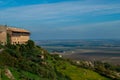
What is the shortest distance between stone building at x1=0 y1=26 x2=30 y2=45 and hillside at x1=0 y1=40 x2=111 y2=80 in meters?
3.04

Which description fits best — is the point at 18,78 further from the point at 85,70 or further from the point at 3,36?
the point at 85,70

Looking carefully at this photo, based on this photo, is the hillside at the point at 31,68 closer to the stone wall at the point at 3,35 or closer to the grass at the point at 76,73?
the grass at the point at 76,73

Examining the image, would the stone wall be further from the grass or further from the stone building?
the grass

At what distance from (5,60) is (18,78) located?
22.2ft

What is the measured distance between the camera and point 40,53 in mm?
64188

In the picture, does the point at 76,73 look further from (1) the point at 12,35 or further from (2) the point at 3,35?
(2) the point at 3,35

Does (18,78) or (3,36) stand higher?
(3,36)

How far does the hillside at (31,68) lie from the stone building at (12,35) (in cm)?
304

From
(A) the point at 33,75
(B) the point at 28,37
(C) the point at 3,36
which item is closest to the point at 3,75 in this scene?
(A) the point at 33,75

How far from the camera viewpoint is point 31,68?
50438 millimetres

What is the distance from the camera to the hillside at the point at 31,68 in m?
44.5

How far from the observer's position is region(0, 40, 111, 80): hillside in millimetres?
44550

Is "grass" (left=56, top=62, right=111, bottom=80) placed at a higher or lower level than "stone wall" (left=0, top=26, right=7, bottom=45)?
lower

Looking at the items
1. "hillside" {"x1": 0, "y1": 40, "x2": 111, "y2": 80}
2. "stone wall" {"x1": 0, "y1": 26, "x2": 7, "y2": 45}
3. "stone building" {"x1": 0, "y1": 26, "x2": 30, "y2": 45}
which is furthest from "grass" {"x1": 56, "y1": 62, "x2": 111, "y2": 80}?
"stone wall" {"x1": 0, "y1": 26, "x2": 7, "y2": 45}
